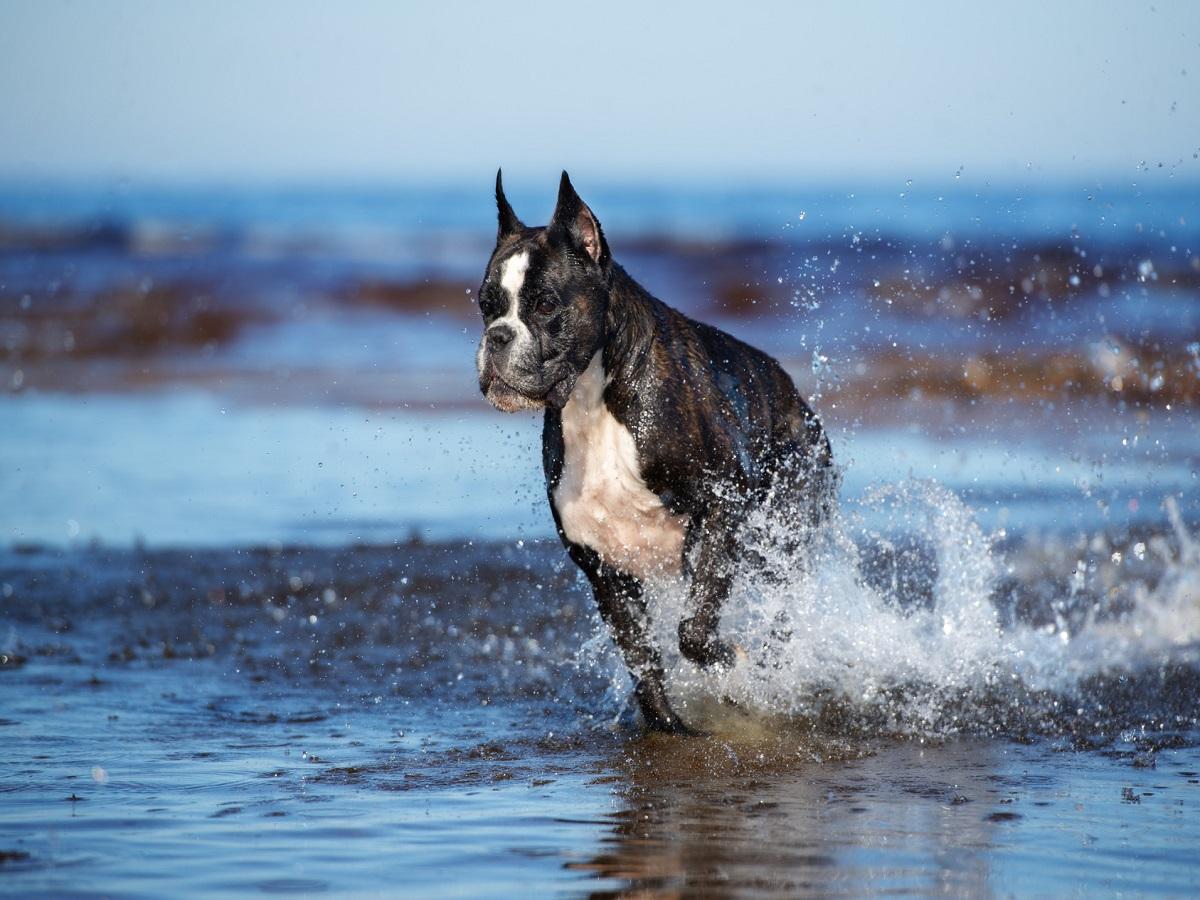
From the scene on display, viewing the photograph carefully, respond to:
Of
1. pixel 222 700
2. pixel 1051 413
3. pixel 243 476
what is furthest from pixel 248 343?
pixel 222 700

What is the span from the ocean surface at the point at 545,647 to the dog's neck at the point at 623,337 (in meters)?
0.88

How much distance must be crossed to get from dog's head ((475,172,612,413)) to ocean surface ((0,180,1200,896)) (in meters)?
1.08

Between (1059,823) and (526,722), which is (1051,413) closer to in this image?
(526,722)

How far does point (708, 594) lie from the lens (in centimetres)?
537

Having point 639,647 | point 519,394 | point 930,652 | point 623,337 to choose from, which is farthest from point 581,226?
point 930,652

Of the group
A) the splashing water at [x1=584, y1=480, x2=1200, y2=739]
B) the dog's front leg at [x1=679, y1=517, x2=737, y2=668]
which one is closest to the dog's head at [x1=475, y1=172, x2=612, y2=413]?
the dog's front leg at [x1=679, y1=517, x2=737, y2=668]

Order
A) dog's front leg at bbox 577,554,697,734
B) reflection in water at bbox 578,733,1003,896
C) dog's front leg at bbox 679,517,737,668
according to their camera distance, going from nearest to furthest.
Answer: reflection in water at bbox 578,733,1003,896 < dog's front leg at bbox 679,517,737,668 < dog's front leg at bbox 577,554,697,734

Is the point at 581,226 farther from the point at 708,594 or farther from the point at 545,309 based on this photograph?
the point at 708,594

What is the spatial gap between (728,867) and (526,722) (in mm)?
1898

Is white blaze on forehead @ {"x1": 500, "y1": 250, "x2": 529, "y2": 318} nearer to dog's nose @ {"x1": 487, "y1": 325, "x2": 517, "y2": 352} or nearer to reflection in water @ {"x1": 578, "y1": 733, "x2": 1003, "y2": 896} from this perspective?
dog's nose @ {"x1": 487, "y1": 325, "x2": 517, "y2": 352}

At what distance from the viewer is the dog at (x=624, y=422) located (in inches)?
197

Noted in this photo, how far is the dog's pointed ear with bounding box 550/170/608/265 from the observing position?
5.02m

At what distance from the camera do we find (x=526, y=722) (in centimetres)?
575

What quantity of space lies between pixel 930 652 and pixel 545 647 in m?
1.81
